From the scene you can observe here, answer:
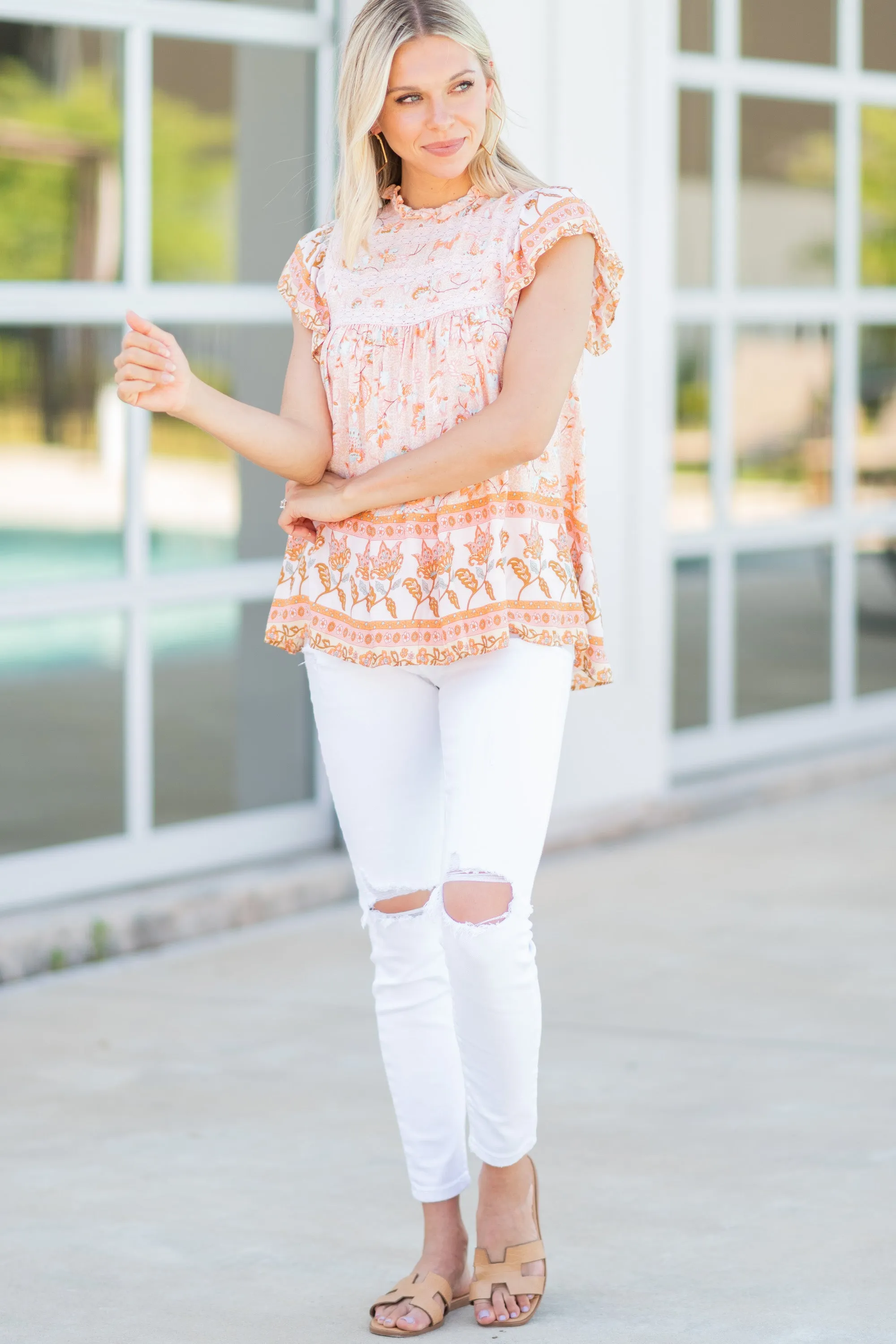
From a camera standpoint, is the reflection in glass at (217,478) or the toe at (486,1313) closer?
the toe at (486,1313)

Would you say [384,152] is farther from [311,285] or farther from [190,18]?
[190,18]

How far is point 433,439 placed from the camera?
2377 mm

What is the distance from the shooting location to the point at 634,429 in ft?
17.5

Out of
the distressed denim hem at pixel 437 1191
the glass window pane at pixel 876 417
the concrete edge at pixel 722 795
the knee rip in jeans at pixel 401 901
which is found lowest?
the distressed denim hem at pixel 437 1191

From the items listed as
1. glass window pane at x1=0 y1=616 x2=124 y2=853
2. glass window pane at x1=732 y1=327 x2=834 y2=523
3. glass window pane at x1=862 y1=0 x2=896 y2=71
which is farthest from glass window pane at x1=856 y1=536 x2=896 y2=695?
glass window pane at x1=0 y1=616 x2=124 y2=853

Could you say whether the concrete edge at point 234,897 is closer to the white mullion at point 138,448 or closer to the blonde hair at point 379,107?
the white mullion at point 138,448

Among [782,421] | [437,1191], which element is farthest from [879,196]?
[437,1191]

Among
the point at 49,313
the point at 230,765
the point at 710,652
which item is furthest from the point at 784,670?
the point at 49,313

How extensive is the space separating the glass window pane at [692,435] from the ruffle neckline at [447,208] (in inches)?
131

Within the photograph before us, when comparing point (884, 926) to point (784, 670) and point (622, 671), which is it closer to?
point (622, 671)

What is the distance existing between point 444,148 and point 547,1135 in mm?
1539

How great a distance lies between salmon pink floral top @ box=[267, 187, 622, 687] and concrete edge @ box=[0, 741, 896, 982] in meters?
1.85

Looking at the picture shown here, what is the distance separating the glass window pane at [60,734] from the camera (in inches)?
222

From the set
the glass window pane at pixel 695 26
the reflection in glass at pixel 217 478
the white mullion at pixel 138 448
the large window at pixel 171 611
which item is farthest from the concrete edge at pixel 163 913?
the glass window pane at pixel 695 26
